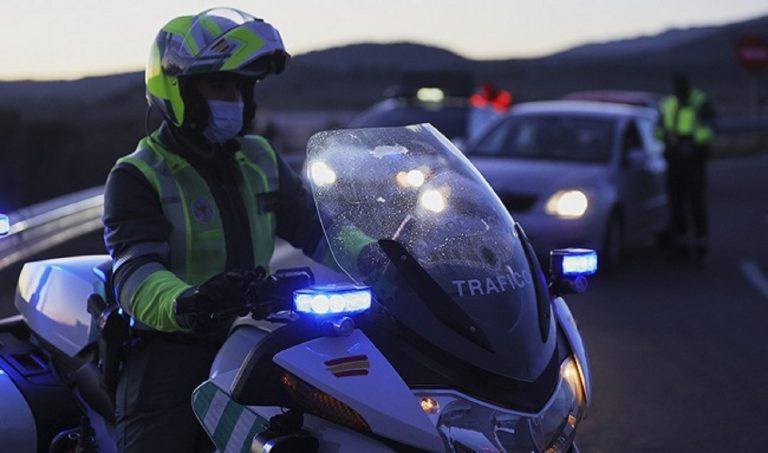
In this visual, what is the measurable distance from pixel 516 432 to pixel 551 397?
204 millimetres

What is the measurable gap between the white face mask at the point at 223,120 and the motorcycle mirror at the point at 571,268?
1082 millimetres

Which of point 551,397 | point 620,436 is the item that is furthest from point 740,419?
point 551,397

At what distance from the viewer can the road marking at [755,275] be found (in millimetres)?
12227

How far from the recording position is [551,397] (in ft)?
11.0

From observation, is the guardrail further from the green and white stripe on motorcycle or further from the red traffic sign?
the red traffic sign

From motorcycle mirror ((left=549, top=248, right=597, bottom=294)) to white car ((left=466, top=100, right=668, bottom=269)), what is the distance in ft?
26.6

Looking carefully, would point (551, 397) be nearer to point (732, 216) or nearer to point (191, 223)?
point (191, 223)

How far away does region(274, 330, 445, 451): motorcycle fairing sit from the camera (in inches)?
122

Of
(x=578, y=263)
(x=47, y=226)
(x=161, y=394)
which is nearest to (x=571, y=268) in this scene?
(x=578, y=263)

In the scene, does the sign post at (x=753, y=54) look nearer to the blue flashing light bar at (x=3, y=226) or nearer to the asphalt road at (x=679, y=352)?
the asphalt road at (x=679, y=352)

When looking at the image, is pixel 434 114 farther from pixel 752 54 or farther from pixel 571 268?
pixel 752 54

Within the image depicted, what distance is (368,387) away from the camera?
3.12 m

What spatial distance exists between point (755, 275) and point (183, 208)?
394 inches

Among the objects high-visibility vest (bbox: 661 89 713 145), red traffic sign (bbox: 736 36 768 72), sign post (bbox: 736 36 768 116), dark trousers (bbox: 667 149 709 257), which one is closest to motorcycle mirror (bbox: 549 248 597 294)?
dark trousers (bbox: 667 149 709 257)
